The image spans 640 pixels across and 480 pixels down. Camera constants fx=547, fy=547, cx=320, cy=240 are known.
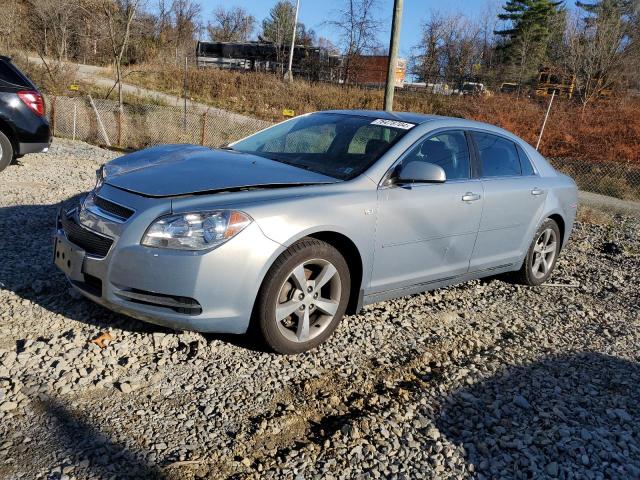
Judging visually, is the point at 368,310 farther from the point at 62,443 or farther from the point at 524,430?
the point at 62,443

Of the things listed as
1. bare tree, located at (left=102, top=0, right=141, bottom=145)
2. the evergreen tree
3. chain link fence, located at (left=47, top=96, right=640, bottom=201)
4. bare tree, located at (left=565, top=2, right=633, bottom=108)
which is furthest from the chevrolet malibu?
the evergreen tree

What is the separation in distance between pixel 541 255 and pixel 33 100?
7.44 m

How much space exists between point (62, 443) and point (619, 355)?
147 inches

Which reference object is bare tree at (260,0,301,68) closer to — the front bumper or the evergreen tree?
the evergreen tree

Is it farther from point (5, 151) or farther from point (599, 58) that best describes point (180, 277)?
point (599, 58)

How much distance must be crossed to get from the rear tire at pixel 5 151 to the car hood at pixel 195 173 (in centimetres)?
525

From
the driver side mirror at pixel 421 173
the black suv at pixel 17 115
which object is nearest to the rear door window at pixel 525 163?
the driver side mirror at pixel 421 173

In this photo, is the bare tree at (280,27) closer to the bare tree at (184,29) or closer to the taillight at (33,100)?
the bare tree at (184,29)

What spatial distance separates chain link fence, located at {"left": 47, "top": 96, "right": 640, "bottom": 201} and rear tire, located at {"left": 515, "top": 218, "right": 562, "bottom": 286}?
9.78m

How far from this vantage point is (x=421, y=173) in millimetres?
3723

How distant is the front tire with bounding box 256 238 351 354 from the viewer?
10.6ft

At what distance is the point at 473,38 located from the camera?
3903 cm

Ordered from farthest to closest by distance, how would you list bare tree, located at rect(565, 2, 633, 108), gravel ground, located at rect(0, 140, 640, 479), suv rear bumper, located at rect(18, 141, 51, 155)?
1. bare tree, located at rect(565, 2, 633, 108)
2. suv rear bumper, located at rect(18, 141, 51, 155)
3. gravel ground, located at rect(0, 140, 640, 479)

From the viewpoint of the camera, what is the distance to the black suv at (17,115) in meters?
8.00
